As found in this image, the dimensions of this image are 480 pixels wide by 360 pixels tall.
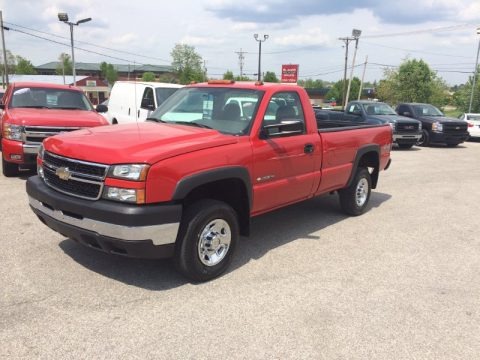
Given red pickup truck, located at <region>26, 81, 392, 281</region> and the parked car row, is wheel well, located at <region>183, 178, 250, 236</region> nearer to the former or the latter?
red pickup truck, located at <region>26, 81, 392, 281</region>

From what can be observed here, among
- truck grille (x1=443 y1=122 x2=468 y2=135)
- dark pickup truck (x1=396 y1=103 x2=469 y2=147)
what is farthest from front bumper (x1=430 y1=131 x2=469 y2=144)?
truck grille (x1=443 y1=122 x2=468 y2=135)

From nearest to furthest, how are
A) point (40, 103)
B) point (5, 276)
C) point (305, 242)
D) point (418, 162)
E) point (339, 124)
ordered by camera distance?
1. point (5, 276)
2. point (305, 242)
3. point (339, 124)
4. point (40, 103)
5. point (418, 162)

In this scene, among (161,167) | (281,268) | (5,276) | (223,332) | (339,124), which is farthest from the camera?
(339,124)

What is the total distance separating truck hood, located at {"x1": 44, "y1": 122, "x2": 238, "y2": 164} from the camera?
12.0 ft

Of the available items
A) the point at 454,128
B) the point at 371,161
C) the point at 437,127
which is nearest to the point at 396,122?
the point at 437,127

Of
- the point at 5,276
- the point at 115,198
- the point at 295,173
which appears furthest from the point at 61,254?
the point at 295,173

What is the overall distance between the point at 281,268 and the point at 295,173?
1113mm

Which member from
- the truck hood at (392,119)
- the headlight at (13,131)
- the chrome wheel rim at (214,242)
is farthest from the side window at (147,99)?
the truck hood at (392,119)

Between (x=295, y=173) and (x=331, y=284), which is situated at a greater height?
(x=295, y=173)

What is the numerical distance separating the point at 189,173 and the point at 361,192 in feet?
12.4

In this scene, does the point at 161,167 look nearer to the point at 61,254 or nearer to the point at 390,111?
the point at 61,254

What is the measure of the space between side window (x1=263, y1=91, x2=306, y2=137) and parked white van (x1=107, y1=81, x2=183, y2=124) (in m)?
5.98

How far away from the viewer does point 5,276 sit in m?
4.10

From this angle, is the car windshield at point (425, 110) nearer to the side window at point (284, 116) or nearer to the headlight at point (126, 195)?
the side window at point (284, 116)
